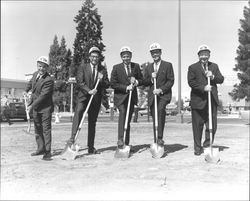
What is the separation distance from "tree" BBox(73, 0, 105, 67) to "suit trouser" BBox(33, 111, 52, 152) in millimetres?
1052

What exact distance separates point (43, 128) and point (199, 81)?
1.77 metres

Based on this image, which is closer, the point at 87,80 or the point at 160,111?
the point at 87,80

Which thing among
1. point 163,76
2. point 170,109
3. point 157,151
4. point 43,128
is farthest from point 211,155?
point 43,128

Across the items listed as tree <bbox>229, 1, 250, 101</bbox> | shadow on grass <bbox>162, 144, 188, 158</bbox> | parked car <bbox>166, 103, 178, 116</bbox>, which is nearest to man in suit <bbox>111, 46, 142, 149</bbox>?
parked car <bbox>166, 103, 178, 116</bbox>

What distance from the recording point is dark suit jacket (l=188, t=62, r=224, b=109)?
8.65 ft

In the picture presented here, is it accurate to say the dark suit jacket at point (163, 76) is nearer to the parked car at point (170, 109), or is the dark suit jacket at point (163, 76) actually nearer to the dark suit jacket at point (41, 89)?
the parked car at point (170, 109)

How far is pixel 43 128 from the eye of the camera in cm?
355

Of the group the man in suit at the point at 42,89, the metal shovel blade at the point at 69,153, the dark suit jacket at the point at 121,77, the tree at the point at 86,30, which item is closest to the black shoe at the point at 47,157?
the metal shovel blade at the point at 69,153

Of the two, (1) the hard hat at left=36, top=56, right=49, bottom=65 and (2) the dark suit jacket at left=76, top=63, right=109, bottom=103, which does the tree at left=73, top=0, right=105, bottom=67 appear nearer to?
(1) the hard hat at left=36, top=56, right=49, bottom=65

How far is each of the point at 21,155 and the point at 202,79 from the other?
315 cm

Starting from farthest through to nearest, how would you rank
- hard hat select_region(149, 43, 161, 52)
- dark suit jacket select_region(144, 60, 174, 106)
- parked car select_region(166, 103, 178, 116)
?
parked car select_region(166, 103, 178, 116) → dark suit jacket select_region(144, 60, 174, 106) → hard hat select_region(149, 43, 161, 52)

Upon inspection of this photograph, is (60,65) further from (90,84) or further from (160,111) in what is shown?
(160,111)

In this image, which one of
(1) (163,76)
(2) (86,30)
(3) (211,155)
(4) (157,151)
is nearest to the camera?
(2) (86,30)

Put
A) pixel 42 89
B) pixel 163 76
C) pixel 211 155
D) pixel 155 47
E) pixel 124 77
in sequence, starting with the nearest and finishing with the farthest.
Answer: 1. pixel 42 89
2. pixel 155 47
3. pixel 163 76
4. pixel 211 155
5. pixel 124 77
